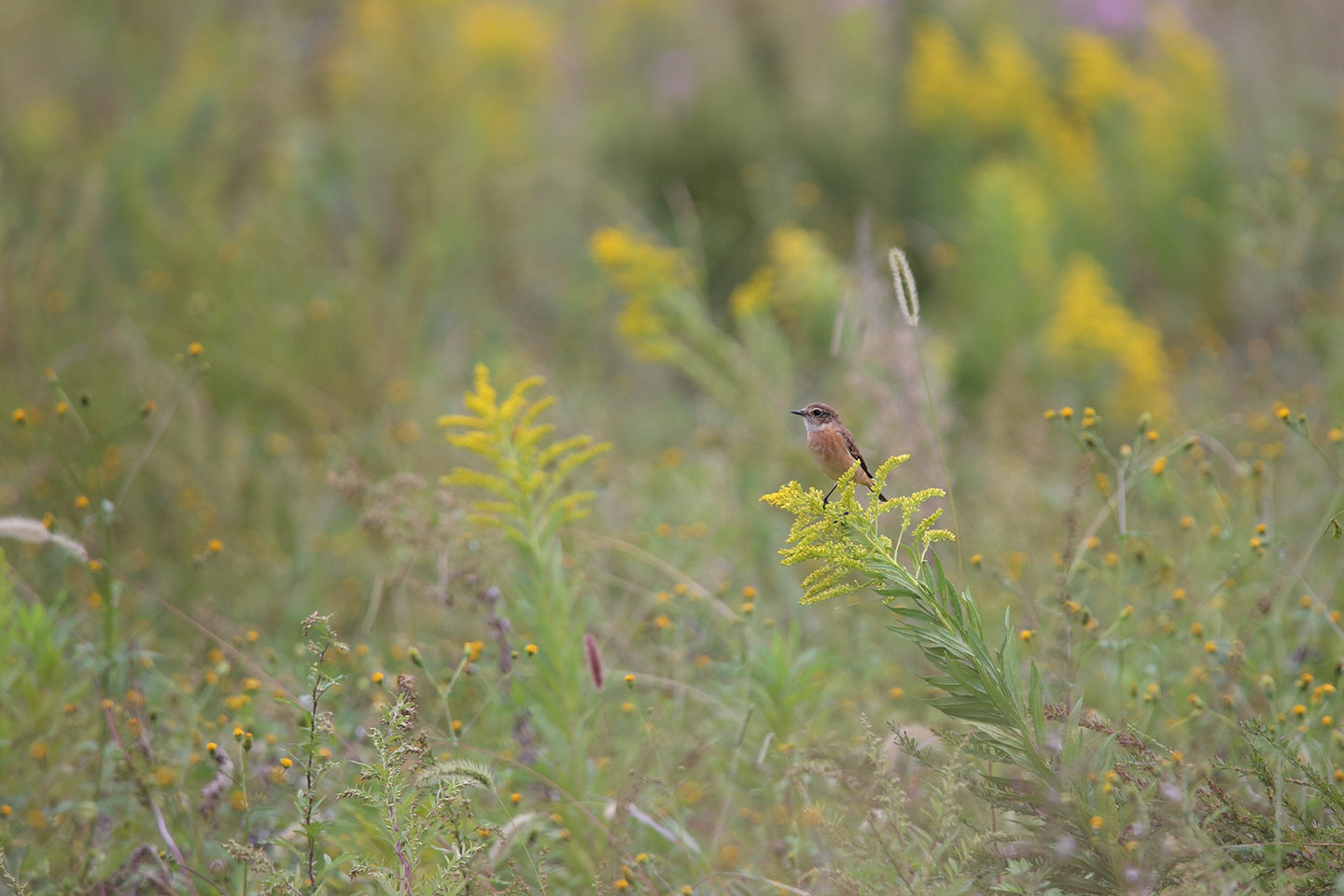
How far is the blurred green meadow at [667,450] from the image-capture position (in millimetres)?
2100

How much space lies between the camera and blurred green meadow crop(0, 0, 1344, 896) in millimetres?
2100

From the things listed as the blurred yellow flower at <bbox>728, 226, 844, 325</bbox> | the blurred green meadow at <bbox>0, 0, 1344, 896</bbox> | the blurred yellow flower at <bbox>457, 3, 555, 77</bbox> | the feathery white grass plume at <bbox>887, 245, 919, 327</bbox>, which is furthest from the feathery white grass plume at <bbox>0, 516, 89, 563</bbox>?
the blurred yellow flower at <bbox>457, 3, 555, 77</bbox>

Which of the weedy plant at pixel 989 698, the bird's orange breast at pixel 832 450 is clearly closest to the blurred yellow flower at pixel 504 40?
the bird's orange breast at pixel 832 450

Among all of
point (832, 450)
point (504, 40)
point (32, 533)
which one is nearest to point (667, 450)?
point (832, 450)

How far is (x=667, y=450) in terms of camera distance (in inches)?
197

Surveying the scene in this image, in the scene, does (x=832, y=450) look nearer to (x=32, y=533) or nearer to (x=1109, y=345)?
(x=32, y=533)

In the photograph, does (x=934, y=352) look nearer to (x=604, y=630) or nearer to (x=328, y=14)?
(x=604, y=630)

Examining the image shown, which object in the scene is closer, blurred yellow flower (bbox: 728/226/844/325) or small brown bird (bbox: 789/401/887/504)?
small brown bird (bbox: 789/401/887/504)

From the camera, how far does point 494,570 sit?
287 cm

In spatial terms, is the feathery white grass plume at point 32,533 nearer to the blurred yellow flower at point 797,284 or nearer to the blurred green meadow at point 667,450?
the blurred green meadow at point 667,450

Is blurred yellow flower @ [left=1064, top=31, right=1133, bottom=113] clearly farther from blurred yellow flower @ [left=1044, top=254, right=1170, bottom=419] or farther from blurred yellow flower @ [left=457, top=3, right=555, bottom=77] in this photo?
blurred yellow flower @ [left=457, top=3, right=555, bottom=77]

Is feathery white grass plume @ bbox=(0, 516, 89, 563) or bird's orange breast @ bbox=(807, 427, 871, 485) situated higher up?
bird's orange breast @ bbox=(807, 427, 871, 485)

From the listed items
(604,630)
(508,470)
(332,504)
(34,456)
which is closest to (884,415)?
(604,630)

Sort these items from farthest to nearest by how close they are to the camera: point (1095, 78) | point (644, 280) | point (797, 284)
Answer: point (1095, 78) → point (797, 284) → point (644, 280)
